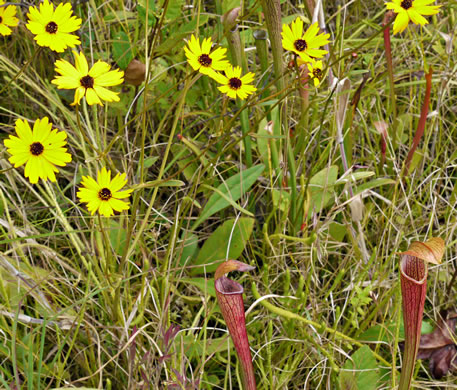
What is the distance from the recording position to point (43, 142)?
2.69ft

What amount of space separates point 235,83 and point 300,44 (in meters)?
0.13

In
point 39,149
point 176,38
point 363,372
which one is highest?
point 176,38

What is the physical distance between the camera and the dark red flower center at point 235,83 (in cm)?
92

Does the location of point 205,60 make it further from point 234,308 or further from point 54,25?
point 234,308

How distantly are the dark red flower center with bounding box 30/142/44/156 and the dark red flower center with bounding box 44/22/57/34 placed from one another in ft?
0.66

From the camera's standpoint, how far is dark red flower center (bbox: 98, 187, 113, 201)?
0.84 metres

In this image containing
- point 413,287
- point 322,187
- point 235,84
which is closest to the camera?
point 413,287

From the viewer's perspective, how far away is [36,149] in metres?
0.81

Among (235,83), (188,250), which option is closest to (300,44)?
(235,83)

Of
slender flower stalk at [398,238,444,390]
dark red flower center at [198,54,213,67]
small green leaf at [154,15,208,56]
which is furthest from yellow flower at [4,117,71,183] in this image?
slender flower stalk at [398,238,444,390]

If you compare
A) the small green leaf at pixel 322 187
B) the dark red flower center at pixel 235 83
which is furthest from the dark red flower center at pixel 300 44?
the small green leaf at pixel 322 187

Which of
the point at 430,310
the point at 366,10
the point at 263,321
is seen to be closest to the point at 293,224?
the point at 263,321

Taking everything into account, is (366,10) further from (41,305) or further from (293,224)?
(41,305)

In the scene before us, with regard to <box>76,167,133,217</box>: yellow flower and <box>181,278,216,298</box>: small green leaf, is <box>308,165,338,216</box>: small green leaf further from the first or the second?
<box>76,167,133,217</box>: yellow flower
